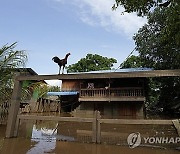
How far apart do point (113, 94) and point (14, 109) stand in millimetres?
13435

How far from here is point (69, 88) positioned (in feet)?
86.1

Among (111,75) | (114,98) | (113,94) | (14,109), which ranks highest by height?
(113,94)

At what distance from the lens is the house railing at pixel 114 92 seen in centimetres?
1966

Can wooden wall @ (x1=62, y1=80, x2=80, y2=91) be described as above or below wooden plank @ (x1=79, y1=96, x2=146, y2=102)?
above

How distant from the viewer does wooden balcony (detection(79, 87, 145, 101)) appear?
19531 millimetres

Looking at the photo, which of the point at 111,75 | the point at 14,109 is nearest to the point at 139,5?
the point at 111,75

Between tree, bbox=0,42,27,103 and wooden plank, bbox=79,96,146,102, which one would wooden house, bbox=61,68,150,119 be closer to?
wooden plank, bbox=79,96,146,102

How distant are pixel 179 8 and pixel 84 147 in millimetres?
5582

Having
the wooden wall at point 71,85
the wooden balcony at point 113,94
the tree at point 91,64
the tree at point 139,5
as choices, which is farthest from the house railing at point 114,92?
the tree at point 91,64

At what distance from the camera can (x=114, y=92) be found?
804 inches

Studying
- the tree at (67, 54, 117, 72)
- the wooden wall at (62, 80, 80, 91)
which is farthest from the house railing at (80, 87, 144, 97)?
the tree at (67, 54, 117, 72)

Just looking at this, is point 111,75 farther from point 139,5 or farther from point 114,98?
point 114,98

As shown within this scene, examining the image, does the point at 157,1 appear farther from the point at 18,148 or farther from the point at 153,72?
the point at 18,148

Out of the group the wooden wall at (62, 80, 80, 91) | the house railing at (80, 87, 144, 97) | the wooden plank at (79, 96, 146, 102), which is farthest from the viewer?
the wooden wall at (62, 80, 80, 91)
